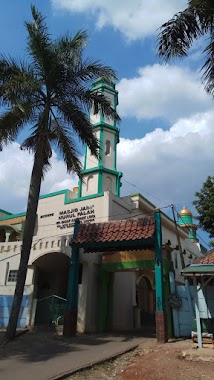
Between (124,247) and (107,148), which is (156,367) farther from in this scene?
(107,148)

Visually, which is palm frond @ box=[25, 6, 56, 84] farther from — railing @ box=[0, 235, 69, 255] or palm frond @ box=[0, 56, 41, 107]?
railing @ box=[0, 235, 69, 255]

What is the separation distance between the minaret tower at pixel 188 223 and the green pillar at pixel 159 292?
21.5 meters

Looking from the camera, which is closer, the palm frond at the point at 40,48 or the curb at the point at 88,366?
the curb at the point at 88,366

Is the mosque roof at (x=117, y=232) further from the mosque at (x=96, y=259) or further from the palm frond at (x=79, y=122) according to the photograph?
the palm frond at (x=79, y=122)

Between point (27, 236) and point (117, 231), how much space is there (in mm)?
4123

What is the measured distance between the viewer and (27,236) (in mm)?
14195

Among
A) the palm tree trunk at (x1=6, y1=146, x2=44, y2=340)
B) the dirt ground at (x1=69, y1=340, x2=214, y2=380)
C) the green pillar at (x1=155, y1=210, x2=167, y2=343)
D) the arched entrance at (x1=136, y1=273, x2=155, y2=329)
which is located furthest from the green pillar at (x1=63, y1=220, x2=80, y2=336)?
the arched entrance at (x1=136, y1=273, x2=155, y2=329)

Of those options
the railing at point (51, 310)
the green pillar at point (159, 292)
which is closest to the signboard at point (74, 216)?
the railing at point (51, 310)

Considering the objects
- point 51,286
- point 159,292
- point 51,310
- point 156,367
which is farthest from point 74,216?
point 156,367

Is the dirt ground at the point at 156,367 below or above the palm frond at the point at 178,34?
below

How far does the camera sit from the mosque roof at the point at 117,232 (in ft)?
51.2

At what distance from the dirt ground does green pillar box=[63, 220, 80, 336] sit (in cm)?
416

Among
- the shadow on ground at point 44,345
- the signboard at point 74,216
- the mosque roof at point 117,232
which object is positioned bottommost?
the shadow on ground at point 44,345

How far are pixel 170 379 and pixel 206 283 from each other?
186 inches
